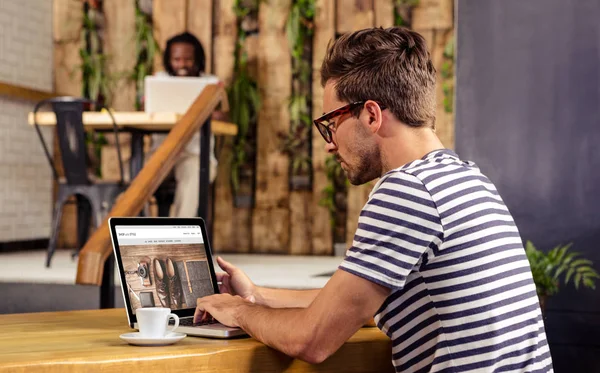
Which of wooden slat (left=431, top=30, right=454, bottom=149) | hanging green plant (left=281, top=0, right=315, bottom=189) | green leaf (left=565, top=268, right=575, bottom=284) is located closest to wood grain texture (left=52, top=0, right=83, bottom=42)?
hanging green plant (left=281, top=0, right=315, bottom=189)

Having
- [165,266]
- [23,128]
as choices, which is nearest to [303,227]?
[23,128]

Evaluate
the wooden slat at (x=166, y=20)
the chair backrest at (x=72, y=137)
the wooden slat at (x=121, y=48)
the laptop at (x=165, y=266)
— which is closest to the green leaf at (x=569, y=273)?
the laptop at (x=165, y=266)

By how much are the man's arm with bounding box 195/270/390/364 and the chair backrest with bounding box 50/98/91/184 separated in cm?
378

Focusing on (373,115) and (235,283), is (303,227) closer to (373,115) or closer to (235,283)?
(235,283)

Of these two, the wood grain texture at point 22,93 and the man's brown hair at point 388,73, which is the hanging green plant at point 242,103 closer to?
the wood grain texture at point 22,93

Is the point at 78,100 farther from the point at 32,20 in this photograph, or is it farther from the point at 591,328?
the point at 591,328

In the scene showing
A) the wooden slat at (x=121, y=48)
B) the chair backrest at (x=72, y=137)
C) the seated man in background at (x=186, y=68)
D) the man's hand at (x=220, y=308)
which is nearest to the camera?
the man's hand at (x=220, y=308)

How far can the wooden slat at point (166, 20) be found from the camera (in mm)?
6727

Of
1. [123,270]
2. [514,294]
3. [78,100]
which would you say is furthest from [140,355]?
[78,100]

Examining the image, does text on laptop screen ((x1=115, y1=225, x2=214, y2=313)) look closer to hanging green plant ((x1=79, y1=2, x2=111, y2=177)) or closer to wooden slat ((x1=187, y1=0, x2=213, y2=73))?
wooden slat ((x1=187, y1=0, x2=213, y2=73))

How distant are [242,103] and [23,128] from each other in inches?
65.7

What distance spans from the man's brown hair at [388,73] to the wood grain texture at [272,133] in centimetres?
501

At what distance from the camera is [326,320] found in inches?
54.0

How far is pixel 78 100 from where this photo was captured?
4.96 m
